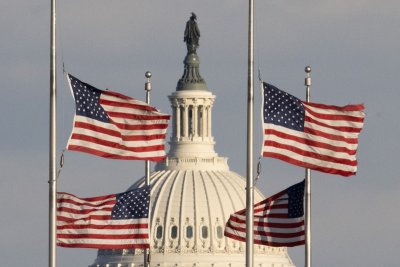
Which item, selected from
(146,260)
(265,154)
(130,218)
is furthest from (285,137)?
(146,260)

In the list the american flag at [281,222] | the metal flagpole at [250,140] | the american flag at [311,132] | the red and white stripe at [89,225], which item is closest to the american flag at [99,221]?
the red and white stripe at [89,225]

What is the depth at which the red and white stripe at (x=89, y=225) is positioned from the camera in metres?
130

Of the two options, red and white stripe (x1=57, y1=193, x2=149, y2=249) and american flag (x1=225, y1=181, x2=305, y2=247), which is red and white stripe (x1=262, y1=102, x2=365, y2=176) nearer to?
american flag (x1=225, y1=181, x2=305, y2=247)

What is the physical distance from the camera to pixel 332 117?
409 feet

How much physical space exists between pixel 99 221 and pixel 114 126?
27.4ft

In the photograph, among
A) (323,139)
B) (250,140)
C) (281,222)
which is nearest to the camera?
(250,140)

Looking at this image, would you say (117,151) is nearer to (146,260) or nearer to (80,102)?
(80,102)

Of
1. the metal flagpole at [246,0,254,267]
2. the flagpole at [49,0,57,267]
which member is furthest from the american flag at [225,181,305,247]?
the flagpole at [49,0,57,267]

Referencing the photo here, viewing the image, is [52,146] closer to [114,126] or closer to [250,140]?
[114,126]

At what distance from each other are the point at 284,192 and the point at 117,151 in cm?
1226

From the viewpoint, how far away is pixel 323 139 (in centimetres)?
12412

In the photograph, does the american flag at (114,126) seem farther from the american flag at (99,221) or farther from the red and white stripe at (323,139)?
the american flag at (99,221)

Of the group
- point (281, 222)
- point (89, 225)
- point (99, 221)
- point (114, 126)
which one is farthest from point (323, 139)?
point (89, 225)

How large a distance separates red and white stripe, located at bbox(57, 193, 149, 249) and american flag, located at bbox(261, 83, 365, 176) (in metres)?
9.52
